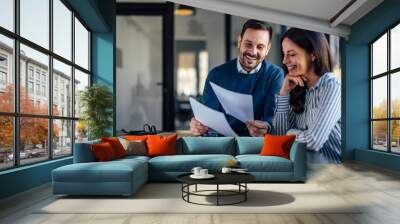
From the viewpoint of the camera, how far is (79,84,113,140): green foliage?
25.2 ft

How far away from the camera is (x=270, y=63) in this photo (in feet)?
28.8

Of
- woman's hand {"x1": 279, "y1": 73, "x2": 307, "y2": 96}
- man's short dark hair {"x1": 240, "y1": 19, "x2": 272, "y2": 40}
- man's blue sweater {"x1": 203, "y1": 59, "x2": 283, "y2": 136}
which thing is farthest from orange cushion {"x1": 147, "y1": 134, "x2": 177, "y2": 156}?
man's short dark hair {"x1": 240, "y1": 19, "x2": 272, "y2": 40}

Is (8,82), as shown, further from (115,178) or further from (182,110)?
(182,110)

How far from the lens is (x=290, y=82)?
874 centimetres

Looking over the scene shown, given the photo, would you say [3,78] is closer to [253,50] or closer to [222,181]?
[222,181]

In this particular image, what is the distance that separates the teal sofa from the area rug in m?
0.16

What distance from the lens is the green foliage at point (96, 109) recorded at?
7667 mm

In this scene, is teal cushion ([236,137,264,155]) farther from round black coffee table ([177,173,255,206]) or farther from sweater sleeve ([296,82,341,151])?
sweater sleeve ([296,82,341,151])

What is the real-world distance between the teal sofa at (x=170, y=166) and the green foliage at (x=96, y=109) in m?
1.87

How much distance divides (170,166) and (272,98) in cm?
358

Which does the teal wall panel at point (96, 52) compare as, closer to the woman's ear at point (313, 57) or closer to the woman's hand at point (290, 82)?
the woman's hand at point (290, 82)

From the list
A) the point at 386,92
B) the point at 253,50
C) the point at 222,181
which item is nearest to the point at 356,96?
the point at 386,92

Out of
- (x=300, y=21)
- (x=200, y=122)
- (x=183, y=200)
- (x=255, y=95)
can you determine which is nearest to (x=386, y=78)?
(x=300, y=21)

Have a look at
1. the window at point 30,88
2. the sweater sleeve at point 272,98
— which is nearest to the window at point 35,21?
the window at point 30,88
